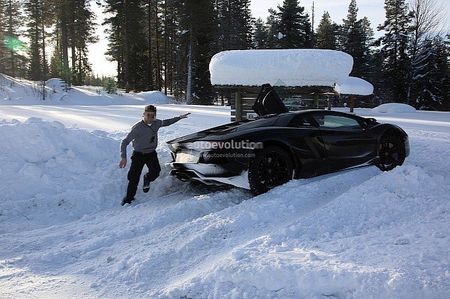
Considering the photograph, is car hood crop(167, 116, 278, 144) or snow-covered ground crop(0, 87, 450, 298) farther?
car hood crop(167, 116, 278, 144)

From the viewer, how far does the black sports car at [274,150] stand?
5.83m

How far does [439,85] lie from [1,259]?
37754mm

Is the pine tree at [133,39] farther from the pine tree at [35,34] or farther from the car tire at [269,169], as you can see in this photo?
the car tire at [269,169]

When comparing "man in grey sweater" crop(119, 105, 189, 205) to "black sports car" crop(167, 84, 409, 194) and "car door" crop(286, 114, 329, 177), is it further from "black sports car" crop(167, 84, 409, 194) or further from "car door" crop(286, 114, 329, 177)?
"car door" crop(286, 114, 329, 177)

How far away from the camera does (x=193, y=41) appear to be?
111ft

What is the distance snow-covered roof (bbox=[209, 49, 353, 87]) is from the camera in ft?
32.1

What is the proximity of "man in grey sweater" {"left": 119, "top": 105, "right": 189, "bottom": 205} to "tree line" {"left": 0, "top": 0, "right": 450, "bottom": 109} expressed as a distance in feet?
87.5

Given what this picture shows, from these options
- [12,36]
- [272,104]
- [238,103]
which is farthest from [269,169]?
[12,36]

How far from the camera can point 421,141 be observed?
962cm

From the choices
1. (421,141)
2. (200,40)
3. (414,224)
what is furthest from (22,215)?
(200,40)

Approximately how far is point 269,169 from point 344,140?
139 centimetres

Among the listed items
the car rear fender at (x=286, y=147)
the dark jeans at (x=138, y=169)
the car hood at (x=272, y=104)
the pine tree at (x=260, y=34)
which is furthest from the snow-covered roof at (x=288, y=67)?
the pine tree at (x=260, y=34)

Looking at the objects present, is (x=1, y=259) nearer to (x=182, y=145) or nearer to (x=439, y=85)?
(x=182, y=145)

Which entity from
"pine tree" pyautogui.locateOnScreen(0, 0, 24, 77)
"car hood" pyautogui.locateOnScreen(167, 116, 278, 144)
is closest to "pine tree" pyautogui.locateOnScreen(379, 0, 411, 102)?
"car hood" pyautogui.locateOnScreen(167, 116, 278, 144)
